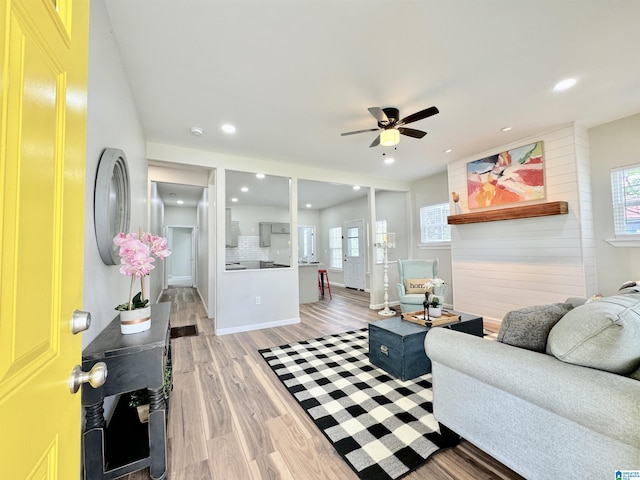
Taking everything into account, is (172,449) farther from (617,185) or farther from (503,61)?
(617,185)

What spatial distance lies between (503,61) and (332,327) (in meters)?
3.57

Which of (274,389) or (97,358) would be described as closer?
(97,358)

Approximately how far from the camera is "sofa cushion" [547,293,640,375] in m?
1.02

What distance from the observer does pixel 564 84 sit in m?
2.41

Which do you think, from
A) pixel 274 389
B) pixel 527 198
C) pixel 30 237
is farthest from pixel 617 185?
pixel 30 237

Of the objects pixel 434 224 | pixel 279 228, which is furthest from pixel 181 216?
pixel 434 224

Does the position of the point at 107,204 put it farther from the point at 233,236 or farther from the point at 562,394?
the point at 233,236

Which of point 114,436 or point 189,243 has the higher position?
point 189,243

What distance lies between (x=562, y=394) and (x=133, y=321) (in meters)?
2.01

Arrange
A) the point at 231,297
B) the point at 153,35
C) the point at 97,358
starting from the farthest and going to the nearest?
the point at 231,297, the point at 153,35, the point at 97,358

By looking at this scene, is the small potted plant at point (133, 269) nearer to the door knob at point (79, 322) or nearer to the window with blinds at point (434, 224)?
the door knob at point (79, 322)

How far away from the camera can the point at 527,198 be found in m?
3.62

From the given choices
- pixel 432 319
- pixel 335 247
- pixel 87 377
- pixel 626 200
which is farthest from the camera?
pixel 335 247

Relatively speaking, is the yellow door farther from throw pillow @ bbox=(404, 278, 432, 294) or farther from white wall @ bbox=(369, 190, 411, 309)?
white wall @ bbox=(369, 190, 411, 309)
